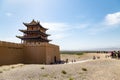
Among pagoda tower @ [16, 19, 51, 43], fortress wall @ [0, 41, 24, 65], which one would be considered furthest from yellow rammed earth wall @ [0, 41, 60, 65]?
pagoda tower @ [16, 19, 51, 43]

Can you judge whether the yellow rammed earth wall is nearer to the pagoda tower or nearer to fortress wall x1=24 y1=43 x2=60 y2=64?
fortress wall x1=24 y1=43 x2=60 y2=64

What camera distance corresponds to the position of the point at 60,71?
55.0ft

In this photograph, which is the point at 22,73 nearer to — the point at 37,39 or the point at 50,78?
the point at 50,78

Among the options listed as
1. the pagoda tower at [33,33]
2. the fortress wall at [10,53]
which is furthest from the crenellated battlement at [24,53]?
the pagoda tower at [33,33]

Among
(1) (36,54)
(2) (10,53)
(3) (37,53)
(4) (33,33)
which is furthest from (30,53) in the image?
(4) (33,33)

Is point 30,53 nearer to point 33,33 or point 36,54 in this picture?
point 36,54

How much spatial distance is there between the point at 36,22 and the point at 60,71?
73.8 feet

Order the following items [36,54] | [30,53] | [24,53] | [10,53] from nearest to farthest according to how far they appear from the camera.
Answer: [10,53] → [36,54] → [30,53] → [24,53]

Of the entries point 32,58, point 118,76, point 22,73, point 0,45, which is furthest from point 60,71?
point 32,58

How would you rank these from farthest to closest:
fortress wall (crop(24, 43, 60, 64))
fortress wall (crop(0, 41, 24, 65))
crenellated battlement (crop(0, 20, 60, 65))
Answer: fortress wall (crop(24, 43, 60, 64)) < crenellated battlement (crop(0, 20, 60, 65)) < fortress wall (crop(0, 41, 24, 65))

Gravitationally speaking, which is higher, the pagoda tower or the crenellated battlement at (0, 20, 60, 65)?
the pagoda tower

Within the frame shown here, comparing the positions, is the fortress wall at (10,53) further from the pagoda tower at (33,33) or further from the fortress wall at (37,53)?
the pagoda tower at (33,33)

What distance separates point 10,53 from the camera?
26.2 m

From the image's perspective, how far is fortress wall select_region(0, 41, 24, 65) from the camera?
24.1 meters
